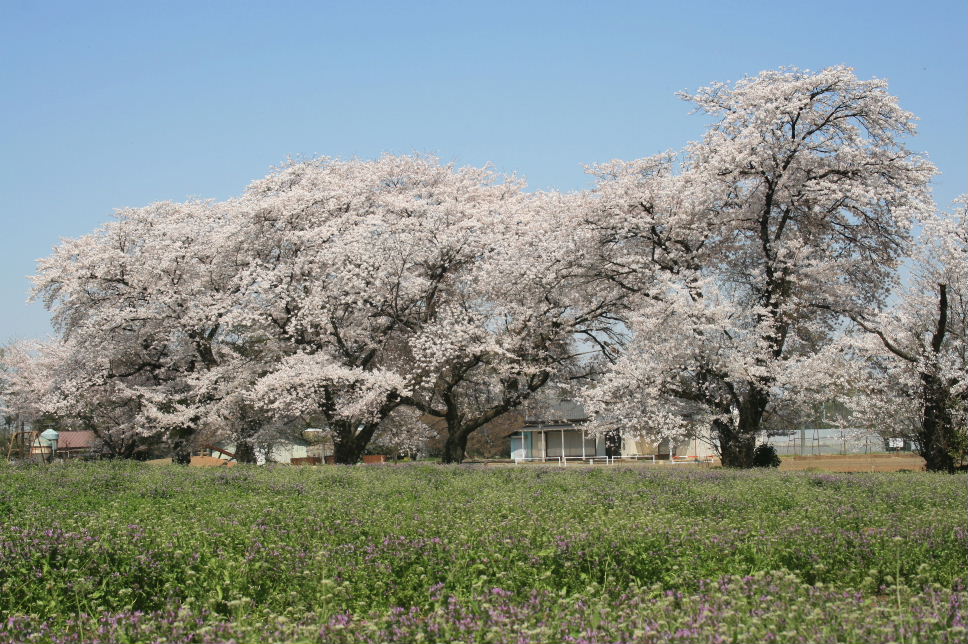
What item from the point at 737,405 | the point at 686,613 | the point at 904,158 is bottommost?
the point at 686,613

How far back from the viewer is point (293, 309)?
33062 millimetres

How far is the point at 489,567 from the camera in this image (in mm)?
8289

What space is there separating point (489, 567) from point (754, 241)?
22.3m

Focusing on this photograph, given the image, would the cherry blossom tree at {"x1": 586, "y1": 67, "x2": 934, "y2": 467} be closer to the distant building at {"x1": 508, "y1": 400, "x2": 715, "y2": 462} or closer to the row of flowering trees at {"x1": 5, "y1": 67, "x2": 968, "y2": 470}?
the row of flowering trees at {"x1": 5, "y1": 67, "x2": 968, "y2": 470}

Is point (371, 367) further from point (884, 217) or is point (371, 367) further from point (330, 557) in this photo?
point (330, 557)

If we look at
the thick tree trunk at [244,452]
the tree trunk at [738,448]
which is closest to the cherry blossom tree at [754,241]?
the tree trunk at [738,448]

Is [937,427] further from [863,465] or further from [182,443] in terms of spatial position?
[182,443]

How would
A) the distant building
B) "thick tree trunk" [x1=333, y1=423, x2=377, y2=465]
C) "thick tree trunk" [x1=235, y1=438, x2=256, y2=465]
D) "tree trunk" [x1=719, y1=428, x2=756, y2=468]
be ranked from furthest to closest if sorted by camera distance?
1. the distant building
2. "thick tree trunk" [x1=235, y1=438, x2=256, y2=465]
3. "thick tree trunk" [x1=333, y1=423, x2=377, y2=465]
4. "tree trunk" [x1=719, y1=428, x2=756, y2=468]

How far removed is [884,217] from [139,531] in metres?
23.6

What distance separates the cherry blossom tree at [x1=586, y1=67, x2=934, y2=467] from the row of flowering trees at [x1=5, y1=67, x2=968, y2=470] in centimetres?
9

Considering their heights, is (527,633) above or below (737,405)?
below

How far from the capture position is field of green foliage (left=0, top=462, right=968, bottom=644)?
5.93m

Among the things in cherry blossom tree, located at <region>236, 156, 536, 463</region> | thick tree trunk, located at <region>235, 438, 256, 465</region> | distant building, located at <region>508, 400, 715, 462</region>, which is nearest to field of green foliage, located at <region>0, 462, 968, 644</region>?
cherry blossom tree, located at <region>236, 156, 536, 463</region>

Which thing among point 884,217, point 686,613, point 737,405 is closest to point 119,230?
point 737,405
